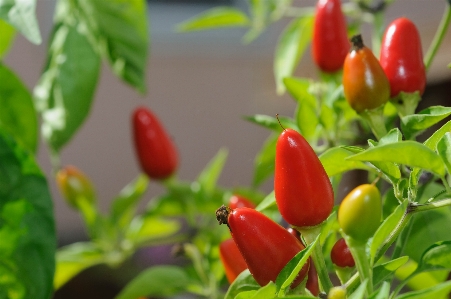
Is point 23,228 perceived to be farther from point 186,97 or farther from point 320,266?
point 186,97

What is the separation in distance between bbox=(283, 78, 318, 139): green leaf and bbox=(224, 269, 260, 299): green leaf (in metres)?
0.14

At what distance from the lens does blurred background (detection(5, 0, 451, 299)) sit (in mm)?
2041

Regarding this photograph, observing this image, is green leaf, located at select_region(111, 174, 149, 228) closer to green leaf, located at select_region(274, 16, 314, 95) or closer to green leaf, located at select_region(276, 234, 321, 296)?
green leaf, located at select_region(274, 16, 314, 95)

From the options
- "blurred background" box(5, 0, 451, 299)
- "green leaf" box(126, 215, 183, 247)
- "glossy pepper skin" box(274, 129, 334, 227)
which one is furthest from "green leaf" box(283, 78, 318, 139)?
"blurred background" box(5, 0, 451, 299)

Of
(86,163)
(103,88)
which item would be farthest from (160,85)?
(86,163)

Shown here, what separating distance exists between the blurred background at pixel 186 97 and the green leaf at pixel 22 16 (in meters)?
1.64

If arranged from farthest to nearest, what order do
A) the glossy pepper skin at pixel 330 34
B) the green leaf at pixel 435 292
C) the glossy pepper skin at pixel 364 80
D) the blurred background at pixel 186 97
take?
the blurred background at pixel 186 97 → the glossy pepper skin at pixel 330 34 → the glossy pepper skin at pixel 364 80 → the green leaf at pixel 435 292

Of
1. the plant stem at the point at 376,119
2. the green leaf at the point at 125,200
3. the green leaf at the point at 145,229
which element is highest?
the plant stem at the point at 376,119

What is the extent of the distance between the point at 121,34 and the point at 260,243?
0.28 m

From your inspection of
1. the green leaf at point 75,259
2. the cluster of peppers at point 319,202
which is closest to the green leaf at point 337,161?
the cluster of peppers at point 319,202

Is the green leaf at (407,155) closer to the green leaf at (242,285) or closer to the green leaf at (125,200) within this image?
the green leaf at (242,285)

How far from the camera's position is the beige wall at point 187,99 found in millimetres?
2051

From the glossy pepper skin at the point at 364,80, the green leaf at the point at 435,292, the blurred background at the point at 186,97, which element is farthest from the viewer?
the blurred background at the point at 186,97

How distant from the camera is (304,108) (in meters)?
0.39
